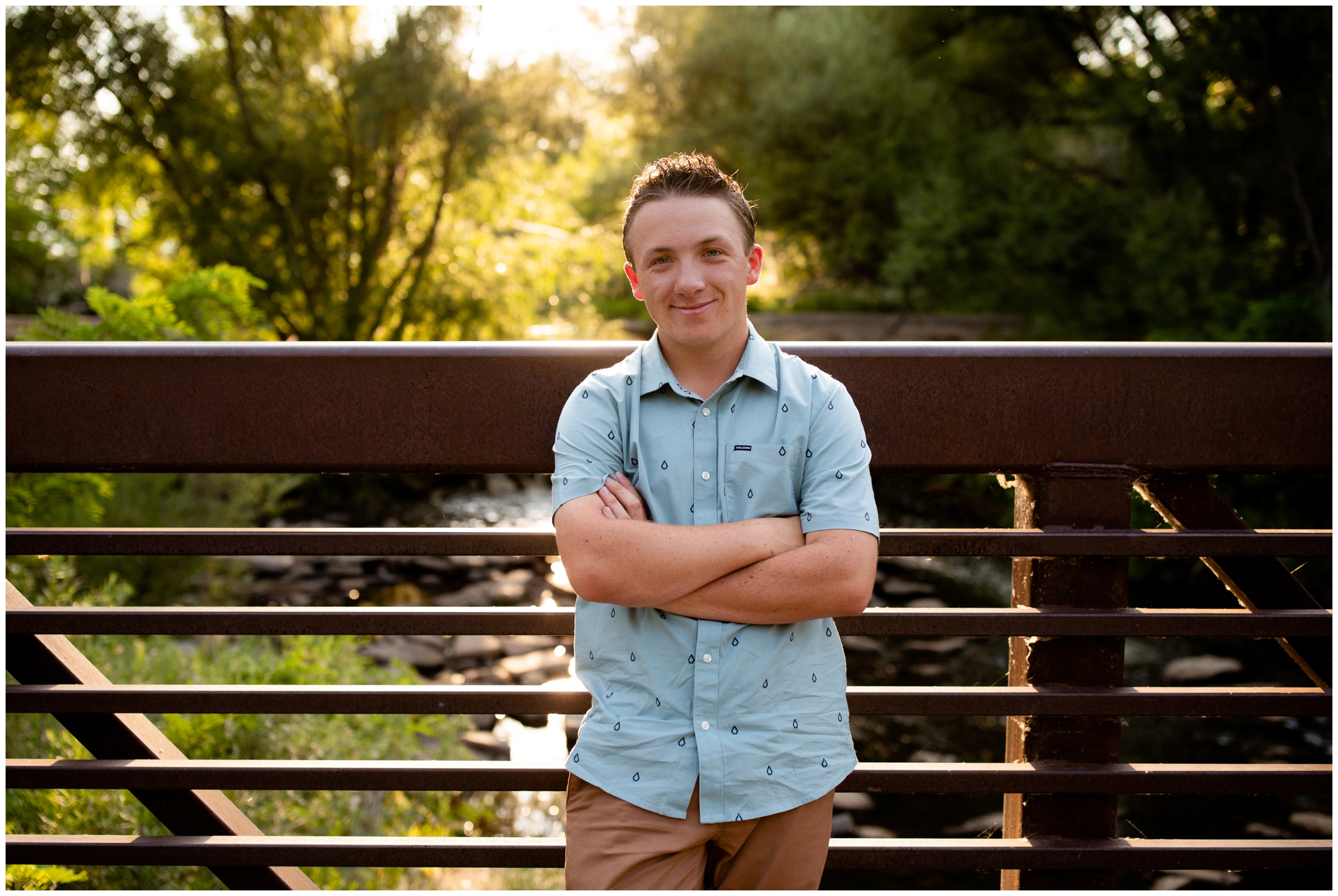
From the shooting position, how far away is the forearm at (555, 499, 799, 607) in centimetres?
141

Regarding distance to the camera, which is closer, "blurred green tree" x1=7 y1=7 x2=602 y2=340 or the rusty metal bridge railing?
the rusty metal bridge railing

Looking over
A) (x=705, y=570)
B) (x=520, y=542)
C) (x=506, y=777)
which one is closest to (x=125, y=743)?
(x=506, y=777)

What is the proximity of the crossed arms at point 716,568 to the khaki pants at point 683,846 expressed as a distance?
0.30 m

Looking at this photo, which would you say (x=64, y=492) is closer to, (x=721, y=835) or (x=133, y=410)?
(x=133, y=410)

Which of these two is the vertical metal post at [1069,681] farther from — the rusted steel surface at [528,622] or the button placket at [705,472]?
the button placket at [705,472]

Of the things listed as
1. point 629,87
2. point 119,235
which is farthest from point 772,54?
point 119,235

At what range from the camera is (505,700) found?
1771mm

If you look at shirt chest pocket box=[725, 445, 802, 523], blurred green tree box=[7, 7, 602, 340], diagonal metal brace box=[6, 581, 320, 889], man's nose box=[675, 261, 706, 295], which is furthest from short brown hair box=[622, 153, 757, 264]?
blurred green tree box=[7, 7, 602, 340]

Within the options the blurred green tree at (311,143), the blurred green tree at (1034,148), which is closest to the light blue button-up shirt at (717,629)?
the blurred green tree at (1034,148)

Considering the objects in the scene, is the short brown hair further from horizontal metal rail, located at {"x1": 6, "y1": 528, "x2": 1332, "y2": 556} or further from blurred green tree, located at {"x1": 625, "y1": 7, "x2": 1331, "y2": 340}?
blurred green tree, located at {"x1": 625, "y1": 7, "x2": 1331, "y2": 340}

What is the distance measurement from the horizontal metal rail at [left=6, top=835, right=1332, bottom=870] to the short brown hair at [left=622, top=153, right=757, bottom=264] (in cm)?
116

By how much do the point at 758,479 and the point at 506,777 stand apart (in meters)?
0.76

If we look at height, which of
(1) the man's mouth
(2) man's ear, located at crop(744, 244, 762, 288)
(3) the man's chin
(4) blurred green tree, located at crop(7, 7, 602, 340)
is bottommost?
(3) the man's chin

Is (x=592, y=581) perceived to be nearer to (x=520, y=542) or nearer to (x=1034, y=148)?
(x=520, y=542)
